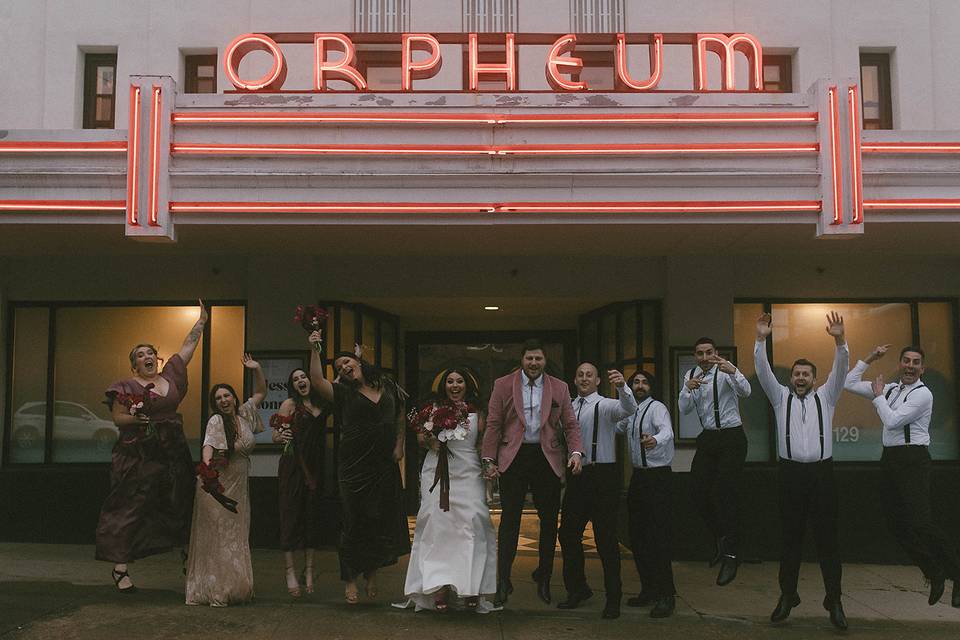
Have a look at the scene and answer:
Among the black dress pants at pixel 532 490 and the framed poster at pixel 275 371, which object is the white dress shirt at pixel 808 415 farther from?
the framed poster at pixel 275 371

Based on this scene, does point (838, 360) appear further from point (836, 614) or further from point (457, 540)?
point (457, 540)

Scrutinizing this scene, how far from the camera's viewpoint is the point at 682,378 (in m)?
10.0

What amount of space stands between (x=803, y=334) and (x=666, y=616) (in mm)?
4674

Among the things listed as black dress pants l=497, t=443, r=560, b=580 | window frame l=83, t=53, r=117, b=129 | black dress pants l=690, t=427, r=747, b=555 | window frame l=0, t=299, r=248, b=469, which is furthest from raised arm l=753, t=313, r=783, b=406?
window frame l=83, t=53, r=117, b=129

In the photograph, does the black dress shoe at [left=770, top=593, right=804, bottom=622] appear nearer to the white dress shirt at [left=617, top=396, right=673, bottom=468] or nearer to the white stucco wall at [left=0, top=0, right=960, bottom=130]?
the white dress shirt at [left=617, top=396, right=673, bottom=468]

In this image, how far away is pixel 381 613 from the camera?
7.02m

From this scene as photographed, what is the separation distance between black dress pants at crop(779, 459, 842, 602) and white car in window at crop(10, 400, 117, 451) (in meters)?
7.51

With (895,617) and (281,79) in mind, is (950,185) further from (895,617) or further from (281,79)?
(281,79)

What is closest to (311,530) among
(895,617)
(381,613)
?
(381,613)

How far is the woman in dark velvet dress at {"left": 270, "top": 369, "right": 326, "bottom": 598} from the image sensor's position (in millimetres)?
7484

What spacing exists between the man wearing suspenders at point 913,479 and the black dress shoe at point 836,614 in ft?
3.05

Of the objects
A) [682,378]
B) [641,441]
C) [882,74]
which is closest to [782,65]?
[882,74]

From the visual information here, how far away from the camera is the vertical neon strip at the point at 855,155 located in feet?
26.4

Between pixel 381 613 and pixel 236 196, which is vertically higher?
pixel 236 196
